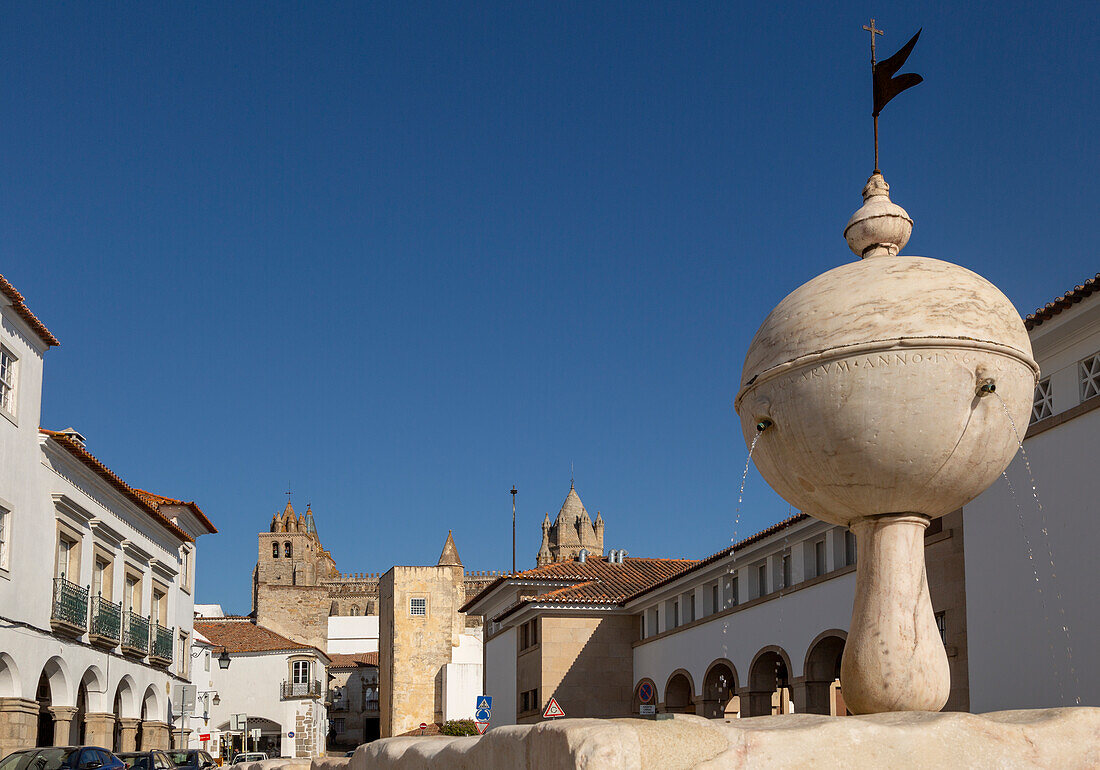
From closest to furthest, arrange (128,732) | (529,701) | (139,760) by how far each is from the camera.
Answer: (139,760)
(128,732)
(529,701)

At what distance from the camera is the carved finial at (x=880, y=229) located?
8.23 metres

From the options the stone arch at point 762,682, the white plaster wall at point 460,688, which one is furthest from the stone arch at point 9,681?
the white plaster wall at point 460,688

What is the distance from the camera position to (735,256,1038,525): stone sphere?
23.2ft

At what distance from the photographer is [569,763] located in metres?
4.80

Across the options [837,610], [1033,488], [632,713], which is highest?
[1033,488]

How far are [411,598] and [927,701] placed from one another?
76.4 m

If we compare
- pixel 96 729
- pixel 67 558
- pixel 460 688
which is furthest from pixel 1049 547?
pixel 460 688

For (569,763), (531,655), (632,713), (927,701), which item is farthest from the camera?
(531,655)

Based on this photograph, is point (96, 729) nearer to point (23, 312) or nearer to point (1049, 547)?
point (23, 312)

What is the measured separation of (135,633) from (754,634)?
16.8 meters

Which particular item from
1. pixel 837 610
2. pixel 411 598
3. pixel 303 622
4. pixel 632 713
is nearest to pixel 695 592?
pixel 632 713

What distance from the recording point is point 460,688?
7375 centimetres

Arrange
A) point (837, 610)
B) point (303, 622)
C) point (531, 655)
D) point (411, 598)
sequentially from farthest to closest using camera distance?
point (303, 622) < point (411, 598) < point (531, 655) < point (837, 610)

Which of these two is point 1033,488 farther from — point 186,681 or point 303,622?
point 303,622
